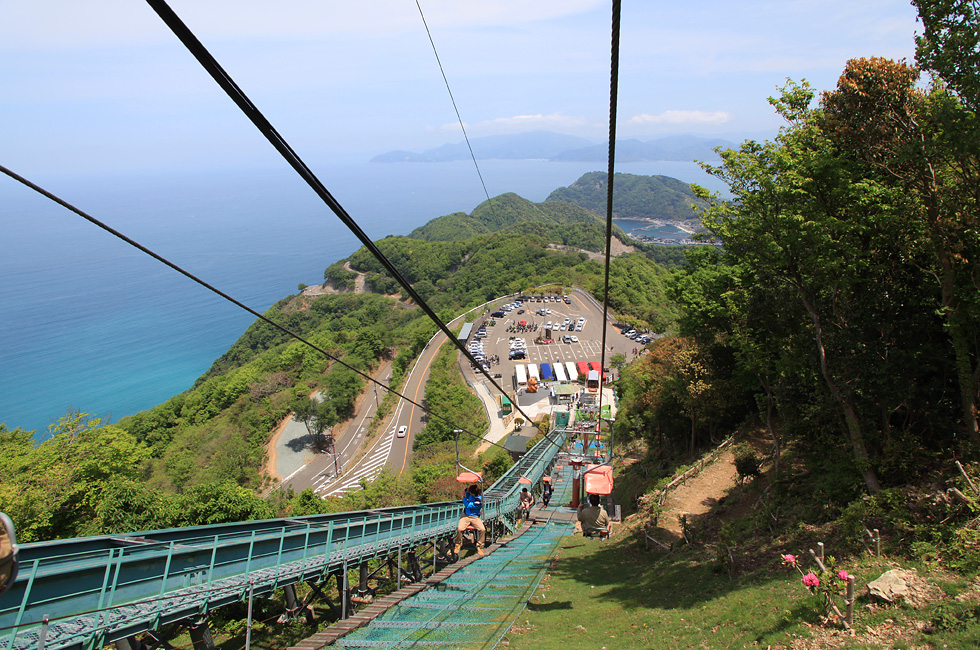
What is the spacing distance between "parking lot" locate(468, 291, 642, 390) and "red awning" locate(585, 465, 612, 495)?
35578 millimetres

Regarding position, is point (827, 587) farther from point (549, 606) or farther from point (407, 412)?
point (407, 412)

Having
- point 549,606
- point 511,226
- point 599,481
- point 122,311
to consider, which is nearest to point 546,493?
point 599,481

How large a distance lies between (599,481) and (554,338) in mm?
48994

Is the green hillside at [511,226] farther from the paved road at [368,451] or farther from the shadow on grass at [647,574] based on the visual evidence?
the shadow on grass at [647,574]

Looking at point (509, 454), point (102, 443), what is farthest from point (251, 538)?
point (509, 454)

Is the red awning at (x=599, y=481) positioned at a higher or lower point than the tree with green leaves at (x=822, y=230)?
lower

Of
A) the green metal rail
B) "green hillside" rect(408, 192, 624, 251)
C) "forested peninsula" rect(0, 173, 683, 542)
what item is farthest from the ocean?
the green metal rail

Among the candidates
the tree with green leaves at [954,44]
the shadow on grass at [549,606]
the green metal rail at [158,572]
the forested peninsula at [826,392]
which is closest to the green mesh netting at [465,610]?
the shadow on grass at [549,606]

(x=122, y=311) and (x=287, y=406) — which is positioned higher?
(x=122, y=311)

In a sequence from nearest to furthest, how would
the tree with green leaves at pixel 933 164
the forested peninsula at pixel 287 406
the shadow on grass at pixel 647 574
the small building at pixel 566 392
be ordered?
the tree with green leaves at pixel 933 164 < the shadow on grass at pixel 647 574 < the forested peninsula at pixel 287 406 < the small building at pixel 566 392

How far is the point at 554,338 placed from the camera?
6053 centimetres

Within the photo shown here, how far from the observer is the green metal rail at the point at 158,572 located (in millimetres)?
4285

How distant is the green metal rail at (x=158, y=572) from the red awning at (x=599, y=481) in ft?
16.4

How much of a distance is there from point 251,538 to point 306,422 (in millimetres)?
46598
